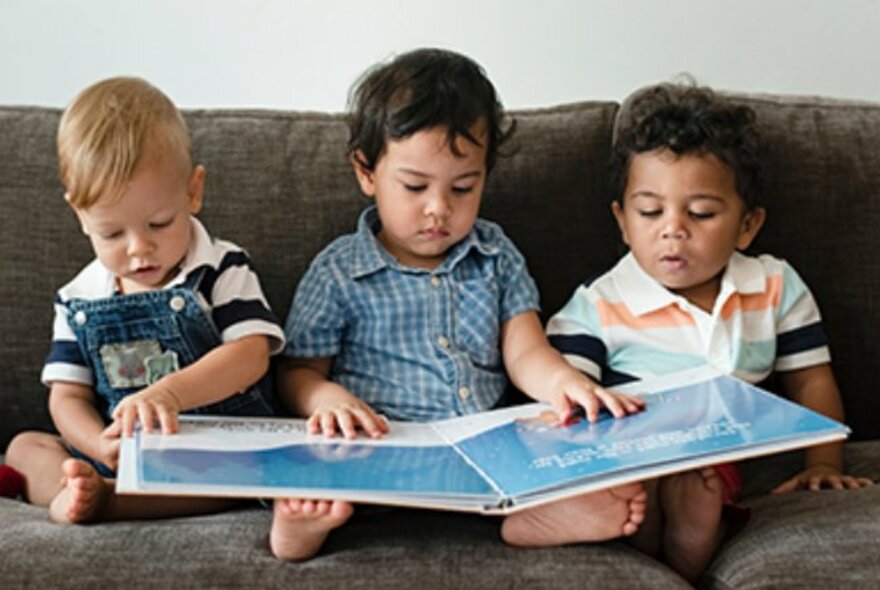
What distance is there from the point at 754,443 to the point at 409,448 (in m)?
0.42

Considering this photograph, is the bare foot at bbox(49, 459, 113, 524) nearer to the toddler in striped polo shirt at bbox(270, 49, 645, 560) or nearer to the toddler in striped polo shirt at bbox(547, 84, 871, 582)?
the toddler in striped polo shirt at bbox(270, 49, 645, 560)

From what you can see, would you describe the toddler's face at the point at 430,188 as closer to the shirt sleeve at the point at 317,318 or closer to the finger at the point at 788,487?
the shirt sleeve at the point at 317,318

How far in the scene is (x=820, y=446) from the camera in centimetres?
204

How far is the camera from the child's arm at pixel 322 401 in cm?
176

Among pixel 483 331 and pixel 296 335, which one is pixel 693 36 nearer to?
pixel 483 331

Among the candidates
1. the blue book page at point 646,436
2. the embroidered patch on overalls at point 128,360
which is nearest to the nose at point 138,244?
the embroidered patch on overalls at point 128,360

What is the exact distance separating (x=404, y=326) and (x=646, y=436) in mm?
504

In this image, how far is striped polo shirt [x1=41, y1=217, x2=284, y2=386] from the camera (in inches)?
76.1

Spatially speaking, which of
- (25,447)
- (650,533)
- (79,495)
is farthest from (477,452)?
(25,447)

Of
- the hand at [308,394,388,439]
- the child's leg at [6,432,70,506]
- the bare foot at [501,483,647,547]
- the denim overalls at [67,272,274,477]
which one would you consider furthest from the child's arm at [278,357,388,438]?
the child's leg at [6,432,70,506]

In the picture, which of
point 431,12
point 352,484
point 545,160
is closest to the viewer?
point 352,484

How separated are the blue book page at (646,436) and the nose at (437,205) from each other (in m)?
0.33

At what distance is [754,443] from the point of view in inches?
62.6

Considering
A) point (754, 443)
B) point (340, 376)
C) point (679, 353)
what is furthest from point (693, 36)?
point (754, 443)
